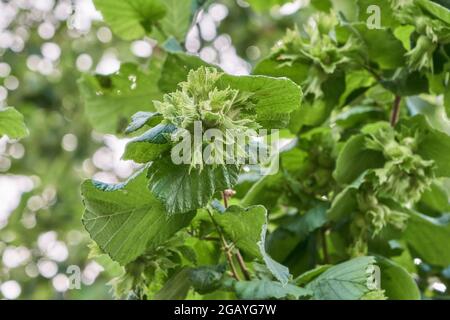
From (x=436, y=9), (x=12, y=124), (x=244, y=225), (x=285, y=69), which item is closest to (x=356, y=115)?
(x=285, y=69)

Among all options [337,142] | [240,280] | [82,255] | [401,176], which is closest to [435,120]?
[337,142]

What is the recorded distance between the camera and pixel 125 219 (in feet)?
2.69

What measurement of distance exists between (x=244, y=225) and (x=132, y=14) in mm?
494

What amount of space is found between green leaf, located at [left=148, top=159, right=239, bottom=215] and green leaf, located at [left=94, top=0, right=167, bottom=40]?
18.3 inches

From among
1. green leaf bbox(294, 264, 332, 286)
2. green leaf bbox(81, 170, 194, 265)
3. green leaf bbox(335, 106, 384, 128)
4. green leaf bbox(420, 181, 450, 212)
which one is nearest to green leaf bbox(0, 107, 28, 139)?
green leaf bbox(81, 170, 194, 265)

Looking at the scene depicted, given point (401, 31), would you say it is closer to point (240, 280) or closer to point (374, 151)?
point (374, 151)

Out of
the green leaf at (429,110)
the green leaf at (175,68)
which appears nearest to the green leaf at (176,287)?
the green leaf at (175,68)

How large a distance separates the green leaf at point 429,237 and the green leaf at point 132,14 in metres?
0.48

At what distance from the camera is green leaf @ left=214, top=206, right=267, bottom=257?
798 millimetres

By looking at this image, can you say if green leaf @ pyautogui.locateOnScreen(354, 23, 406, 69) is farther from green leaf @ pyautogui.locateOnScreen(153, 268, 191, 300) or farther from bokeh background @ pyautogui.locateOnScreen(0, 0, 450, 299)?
bokeh background @ pyautogui.locateOnScreen(0, 0, 450, 299)

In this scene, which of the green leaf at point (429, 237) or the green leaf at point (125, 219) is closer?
the green leaf at point (125, 219)

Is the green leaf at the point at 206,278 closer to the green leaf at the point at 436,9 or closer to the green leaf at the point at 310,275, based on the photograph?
the green leaf at the point at 310,275

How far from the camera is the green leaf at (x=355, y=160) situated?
1034mm

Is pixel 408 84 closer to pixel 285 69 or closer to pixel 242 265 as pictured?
pixel 285 69
